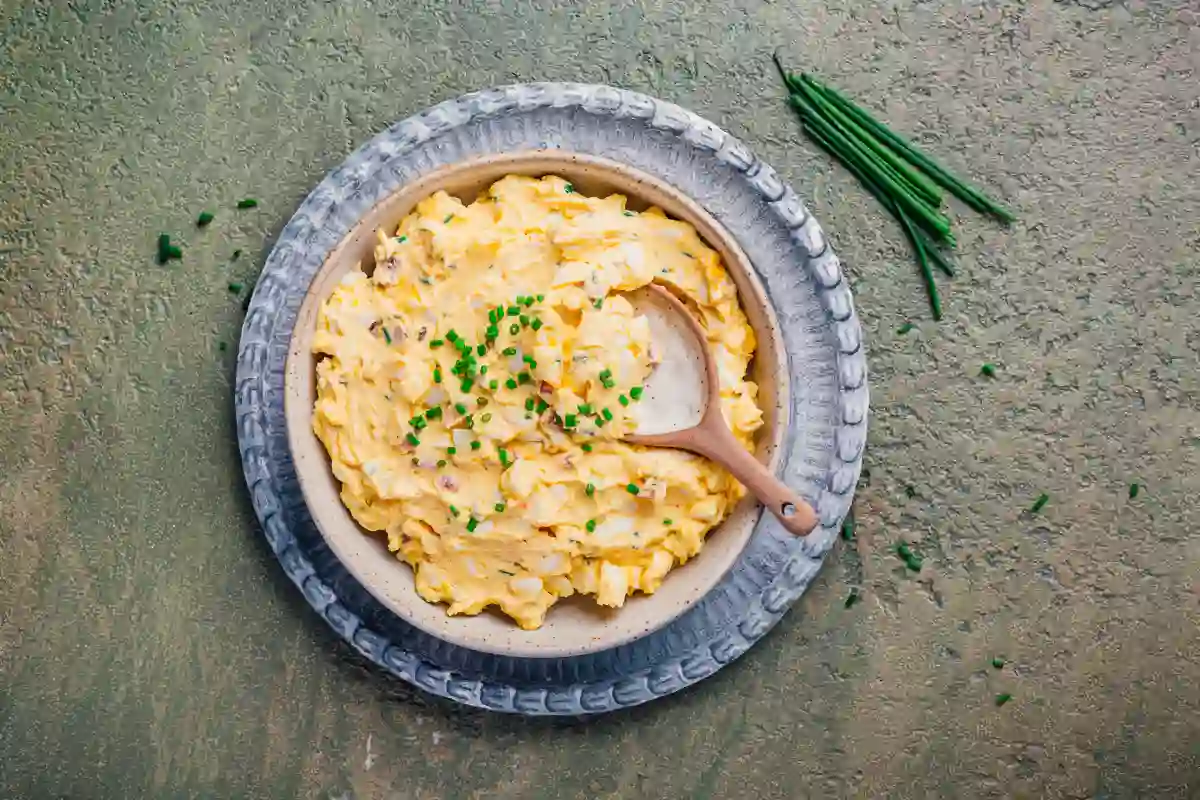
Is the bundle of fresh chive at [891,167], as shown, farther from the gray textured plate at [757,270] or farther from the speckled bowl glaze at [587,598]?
the speckled bowl glaze at [587,598]

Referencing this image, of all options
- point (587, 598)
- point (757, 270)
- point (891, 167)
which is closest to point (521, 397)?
point (587, 598)

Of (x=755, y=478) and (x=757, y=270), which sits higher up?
(x=757, y=270)

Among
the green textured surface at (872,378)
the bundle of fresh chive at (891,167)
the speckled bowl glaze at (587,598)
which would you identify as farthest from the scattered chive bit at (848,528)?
the bundle of fresh chive at (891,167)

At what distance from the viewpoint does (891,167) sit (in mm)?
2209

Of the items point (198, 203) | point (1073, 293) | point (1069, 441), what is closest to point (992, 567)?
point (1069, 441)

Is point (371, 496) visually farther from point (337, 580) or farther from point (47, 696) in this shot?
point (47, 696)

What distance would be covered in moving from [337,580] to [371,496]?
310mm

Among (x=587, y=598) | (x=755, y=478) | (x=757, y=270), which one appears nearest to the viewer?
(x=755, y=478)

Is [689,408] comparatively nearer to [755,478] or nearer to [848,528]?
[755,478]

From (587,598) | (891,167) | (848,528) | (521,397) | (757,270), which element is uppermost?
(891,167)

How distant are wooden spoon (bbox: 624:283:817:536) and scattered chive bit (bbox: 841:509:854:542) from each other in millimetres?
398

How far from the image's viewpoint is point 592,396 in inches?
70.9

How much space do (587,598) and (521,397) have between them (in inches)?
17.0

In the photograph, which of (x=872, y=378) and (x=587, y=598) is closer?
(x=587, y=598)
